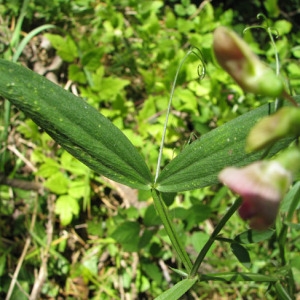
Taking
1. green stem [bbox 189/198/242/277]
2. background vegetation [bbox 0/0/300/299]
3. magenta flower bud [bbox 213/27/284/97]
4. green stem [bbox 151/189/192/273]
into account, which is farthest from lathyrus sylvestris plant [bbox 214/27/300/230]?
background vegetation [bbox 0/0/300/299]

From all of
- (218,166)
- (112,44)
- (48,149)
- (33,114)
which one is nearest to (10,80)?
(33,114)

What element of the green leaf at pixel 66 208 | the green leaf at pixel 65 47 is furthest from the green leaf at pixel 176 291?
the green leaf at pixel 65 47

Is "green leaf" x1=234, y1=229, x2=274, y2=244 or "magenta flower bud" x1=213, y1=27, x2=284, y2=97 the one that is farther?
"green leaf" x1=234, y1=229, x2=274, y2=244

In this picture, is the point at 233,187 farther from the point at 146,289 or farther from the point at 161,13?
the point at 161,13

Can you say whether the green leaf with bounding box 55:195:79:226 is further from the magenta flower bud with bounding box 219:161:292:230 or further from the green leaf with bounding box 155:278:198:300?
the magenta flower bud with bounding box 219:161:292:230

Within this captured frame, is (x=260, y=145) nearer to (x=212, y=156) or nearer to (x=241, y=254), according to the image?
(x=212, y=156)

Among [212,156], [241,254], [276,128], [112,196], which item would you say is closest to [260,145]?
[276,128]
